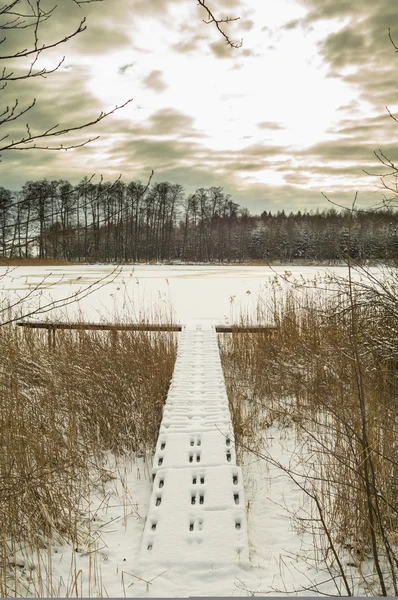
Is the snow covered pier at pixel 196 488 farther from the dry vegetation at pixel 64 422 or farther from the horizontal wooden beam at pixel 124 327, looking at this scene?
the horizontal wooden beam at pixel 124 327


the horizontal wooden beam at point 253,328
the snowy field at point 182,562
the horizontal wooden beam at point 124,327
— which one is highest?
the horizontal wooden beam at point 124,327

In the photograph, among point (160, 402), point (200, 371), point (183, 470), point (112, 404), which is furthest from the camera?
point (200, 371)

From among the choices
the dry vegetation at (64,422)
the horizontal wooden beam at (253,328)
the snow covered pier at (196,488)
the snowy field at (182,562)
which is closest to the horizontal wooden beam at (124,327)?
the horizontal wooden beam at (253,328)

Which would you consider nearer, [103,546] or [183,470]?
[103,546]

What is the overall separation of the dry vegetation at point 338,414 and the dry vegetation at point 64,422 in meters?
0.91

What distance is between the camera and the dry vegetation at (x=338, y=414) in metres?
2.17

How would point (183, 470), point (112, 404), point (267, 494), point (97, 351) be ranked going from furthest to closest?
1. point (97, 351)
2. point (112, 404)
3. point (267, 494)
4. point (183, 470)

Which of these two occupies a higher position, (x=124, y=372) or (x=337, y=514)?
(x=124, y=372)

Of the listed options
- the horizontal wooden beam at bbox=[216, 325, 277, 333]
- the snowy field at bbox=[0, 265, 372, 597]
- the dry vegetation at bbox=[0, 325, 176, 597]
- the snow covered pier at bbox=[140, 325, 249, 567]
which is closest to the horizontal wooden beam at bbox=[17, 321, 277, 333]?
the horizontal wooden beam at bbox=[216, 325, 277, 333]

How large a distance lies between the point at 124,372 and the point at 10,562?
2.60m

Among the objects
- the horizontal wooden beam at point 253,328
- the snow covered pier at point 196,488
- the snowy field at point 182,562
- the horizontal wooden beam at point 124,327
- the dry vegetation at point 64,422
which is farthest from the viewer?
the horizontal wooden beam at point 253,328

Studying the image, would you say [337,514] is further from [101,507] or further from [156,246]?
[156,246]

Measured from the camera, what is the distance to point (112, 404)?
4246 millimetres

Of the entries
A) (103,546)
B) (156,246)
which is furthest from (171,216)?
(103,546)
